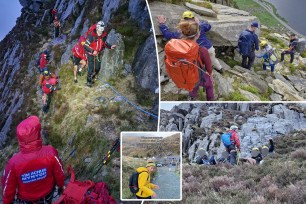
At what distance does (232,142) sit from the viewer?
5238 millimetres

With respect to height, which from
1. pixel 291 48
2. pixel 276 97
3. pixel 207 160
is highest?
pixel 291 48

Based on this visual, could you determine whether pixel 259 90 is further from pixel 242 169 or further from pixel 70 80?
pixel 70 80

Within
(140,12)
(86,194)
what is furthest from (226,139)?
(140,12)

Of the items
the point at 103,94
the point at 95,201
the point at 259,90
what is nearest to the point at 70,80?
the point at 103,94

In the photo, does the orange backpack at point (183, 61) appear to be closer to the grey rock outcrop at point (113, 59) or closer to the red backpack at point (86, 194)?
the grey rock outcrop at point (113, 59)

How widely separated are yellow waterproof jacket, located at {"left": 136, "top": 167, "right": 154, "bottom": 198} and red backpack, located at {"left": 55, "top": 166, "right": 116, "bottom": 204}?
41 centimetres

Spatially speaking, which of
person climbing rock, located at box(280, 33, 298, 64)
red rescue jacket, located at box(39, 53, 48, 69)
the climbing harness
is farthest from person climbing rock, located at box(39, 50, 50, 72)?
person climbing rock, located at box(280, 33, 298, 64)

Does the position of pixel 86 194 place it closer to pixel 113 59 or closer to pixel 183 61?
pixel 113 59

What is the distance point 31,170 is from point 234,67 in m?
3.30

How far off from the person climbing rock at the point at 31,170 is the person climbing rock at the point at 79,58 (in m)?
1.26

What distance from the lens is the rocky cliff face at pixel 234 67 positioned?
5.20 m

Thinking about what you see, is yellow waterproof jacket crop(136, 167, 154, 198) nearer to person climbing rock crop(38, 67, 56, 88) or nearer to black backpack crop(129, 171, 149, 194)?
black backpack crop(129, 171, 149, 194)

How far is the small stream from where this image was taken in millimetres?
5125

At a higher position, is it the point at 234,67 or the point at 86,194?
the point at 234,67
